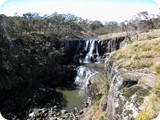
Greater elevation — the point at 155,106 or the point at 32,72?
the point at 155,106

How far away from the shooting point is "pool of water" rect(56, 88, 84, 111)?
1379 cm

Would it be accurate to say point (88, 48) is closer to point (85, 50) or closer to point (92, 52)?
point (85, 50)

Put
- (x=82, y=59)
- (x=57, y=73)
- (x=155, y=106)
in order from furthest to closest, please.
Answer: (x=82, y=59) → (x=57, y=73) → (x=155, y=106)

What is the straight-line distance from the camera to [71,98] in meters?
15.5

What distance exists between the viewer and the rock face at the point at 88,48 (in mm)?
25711

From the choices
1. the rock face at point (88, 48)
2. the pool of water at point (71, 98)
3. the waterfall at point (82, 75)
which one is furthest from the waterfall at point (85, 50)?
the pool of water at point (71, 98)

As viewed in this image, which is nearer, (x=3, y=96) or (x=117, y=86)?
(x=117, y=86)

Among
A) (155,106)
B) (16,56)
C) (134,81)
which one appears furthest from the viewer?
(16,56)

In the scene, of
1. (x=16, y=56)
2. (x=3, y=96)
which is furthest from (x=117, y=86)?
(x=16, y=56)

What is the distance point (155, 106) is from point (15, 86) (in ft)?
52.8

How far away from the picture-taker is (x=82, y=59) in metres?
26.0

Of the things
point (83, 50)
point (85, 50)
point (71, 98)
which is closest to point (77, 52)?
point (83, 50)

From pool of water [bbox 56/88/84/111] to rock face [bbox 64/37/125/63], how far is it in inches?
342

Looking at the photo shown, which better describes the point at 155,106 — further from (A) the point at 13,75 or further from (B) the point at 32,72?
(B) the point at 32,72
